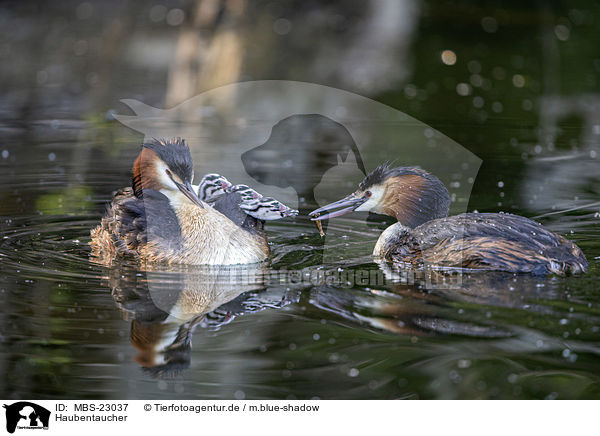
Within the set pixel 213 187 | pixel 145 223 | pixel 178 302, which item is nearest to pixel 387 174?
pixel 213 187

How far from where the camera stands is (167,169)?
6.62 m

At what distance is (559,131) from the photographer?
1098 cm

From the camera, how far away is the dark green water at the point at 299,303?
15.7ft

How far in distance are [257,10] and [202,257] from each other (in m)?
11.0

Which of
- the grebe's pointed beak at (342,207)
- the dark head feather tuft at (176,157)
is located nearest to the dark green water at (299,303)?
the grebe's pointed beak at (342,207)

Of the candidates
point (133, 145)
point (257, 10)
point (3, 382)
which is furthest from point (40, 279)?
point (257, 10)

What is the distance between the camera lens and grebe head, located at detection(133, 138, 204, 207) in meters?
6.57

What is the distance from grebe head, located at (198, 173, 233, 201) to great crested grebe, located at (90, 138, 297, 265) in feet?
1.23

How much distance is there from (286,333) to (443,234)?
171cm

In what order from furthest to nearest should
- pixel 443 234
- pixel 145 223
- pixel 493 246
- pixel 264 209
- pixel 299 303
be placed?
pixel 264 209 < pixel 145 223 < pixel 443 234 < pixel 493 246 < pixel 299 303

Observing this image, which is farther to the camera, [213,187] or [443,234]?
[213,187]

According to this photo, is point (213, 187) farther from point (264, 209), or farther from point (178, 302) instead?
point (178, 302)
